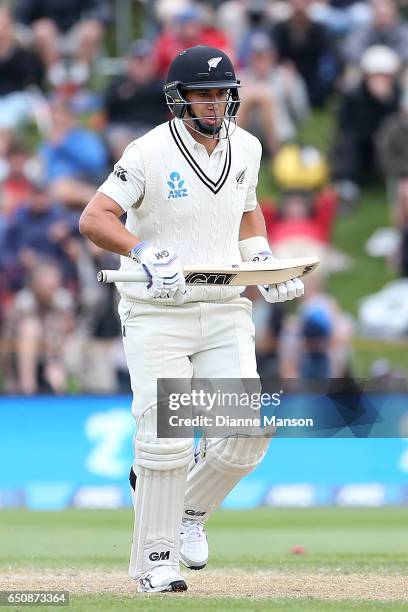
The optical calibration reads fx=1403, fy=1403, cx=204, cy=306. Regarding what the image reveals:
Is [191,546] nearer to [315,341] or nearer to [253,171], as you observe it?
[253,171]

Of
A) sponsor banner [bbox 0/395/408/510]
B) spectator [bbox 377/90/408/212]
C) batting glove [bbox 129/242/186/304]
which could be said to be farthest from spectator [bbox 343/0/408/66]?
batting glove [bbox 129/242/186/304]

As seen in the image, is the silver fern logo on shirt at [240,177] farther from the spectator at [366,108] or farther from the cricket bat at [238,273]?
the spectator at [366,108]

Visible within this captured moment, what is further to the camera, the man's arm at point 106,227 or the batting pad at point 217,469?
the batting pad at point 217,469

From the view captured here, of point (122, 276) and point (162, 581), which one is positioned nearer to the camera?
point (122, 276)

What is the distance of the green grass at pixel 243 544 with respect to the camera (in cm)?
612

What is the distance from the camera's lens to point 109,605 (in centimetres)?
598

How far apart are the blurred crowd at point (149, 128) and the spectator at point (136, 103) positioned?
0.02 meters

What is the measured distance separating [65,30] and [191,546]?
1241cm

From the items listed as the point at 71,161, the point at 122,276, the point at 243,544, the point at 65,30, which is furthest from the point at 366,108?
the point at 122,276

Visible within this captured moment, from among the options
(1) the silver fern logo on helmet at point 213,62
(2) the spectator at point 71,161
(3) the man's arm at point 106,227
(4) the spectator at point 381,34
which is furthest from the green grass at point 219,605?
(4) the spectator at point 381,34

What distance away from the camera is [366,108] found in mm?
16484

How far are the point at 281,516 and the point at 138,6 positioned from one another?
9190 millimetres

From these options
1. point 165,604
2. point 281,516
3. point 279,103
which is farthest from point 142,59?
point 165,604
